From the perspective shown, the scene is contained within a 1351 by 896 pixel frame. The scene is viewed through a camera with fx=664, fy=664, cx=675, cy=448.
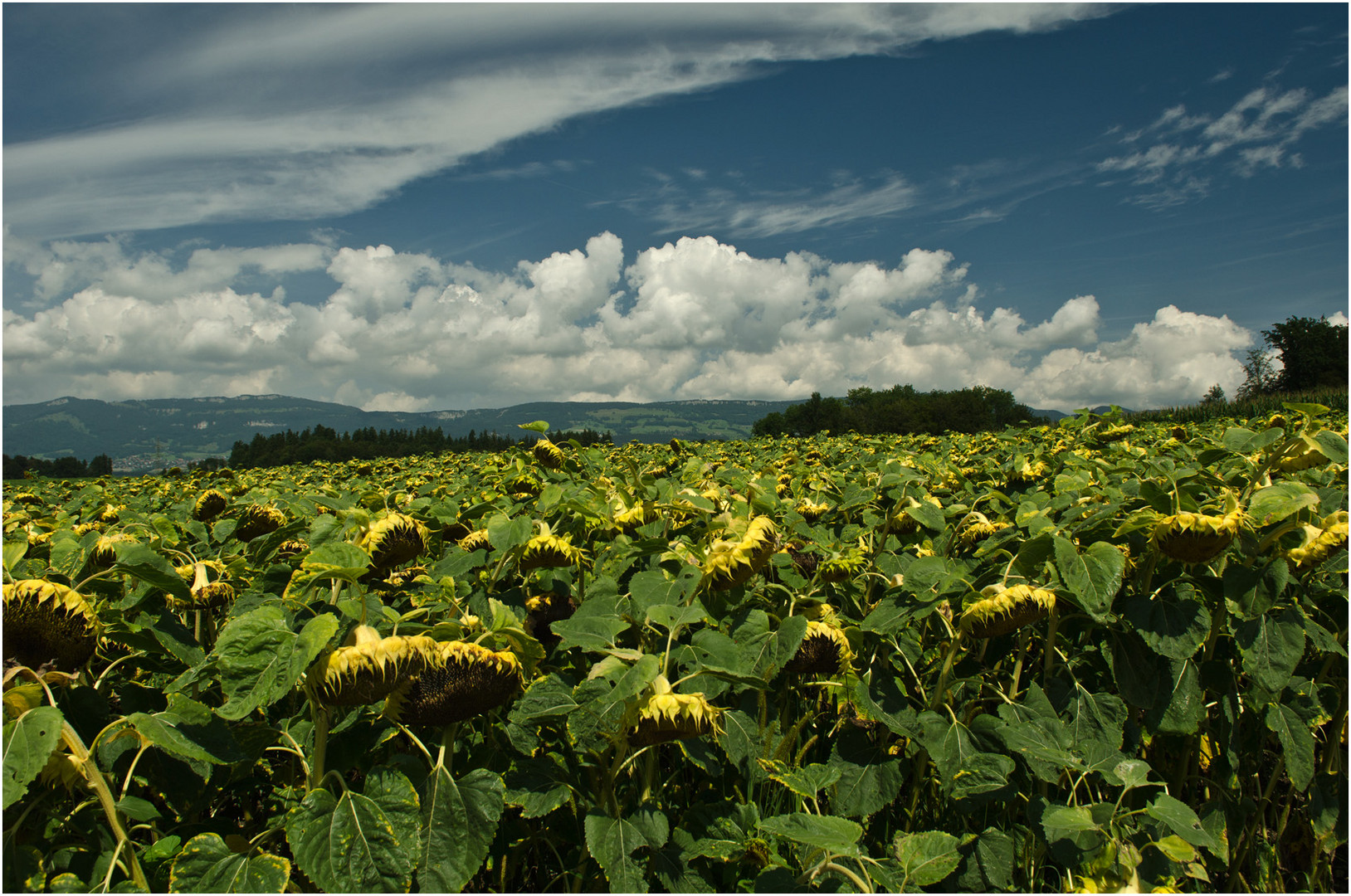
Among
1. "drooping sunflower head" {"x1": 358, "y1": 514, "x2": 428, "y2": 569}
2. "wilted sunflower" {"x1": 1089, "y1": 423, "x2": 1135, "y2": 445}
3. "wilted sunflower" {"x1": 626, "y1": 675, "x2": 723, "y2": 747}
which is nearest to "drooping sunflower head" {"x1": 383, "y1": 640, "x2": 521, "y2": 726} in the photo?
"wilted sunflower" {"x1": 626, "y1": 675, "x2": 723, "y2": 747}

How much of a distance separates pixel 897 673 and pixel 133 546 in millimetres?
2770

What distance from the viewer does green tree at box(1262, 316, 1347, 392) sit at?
3445 inches

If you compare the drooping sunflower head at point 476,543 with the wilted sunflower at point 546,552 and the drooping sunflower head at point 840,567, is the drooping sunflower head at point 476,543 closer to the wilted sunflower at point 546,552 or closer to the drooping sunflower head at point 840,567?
the wilted sunflower at point 546,552

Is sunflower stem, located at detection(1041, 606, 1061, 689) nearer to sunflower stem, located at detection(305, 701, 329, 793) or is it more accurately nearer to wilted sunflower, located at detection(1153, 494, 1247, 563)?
wilted sunflower, located at detection(1153, 494, 1247, 563)

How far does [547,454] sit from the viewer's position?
4.06 meters

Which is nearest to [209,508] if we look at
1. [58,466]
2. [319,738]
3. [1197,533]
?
[319,738]

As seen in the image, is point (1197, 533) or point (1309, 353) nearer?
point (1197, 533)

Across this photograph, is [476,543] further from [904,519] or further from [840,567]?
[904,519]

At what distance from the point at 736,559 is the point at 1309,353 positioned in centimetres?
12512

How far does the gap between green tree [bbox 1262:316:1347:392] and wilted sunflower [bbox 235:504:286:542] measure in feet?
381

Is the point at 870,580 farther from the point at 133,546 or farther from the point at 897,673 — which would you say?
the point at 133,546

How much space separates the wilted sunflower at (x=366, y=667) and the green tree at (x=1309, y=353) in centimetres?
11639

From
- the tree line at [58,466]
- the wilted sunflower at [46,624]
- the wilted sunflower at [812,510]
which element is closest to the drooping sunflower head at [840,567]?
the wilted sunflower at [812,510]

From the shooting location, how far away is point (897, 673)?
277cm
